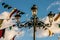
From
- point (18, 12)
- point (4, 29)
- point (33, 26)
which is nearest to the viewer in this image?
point (33, 26)

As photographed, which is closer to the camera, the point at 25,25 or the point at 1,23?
the point at 25,25

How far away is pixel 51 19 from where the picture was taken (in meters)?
23.1

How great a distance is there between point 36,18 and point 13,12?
13.7 ft

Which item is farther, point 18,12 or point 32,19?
point 18,12

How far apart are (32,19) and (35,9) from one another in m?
0.86

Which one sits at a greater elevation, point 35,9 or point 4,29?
point 35,9

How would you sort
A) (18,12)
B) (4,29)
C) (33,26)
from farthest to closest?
(4,29) < (18,12) < (33,26)

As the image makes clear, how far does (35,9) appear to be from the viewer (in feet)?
73.7

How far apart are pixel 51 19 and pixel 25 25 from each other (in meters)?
2.11

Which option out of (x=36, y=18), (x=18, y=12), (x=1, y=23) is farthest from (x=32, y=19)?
(x=1, y=23)

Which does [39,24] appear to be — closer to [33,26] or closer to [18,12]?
[33,26]

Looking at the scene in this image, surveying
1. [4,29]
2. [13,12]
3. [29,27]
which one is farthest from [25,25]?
[4,29]

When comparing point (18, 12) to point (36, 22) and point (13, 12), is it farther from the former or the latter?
point (36, 22)

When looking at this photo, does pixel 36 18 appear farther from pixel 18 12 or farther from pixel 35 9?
pixel 18 12
